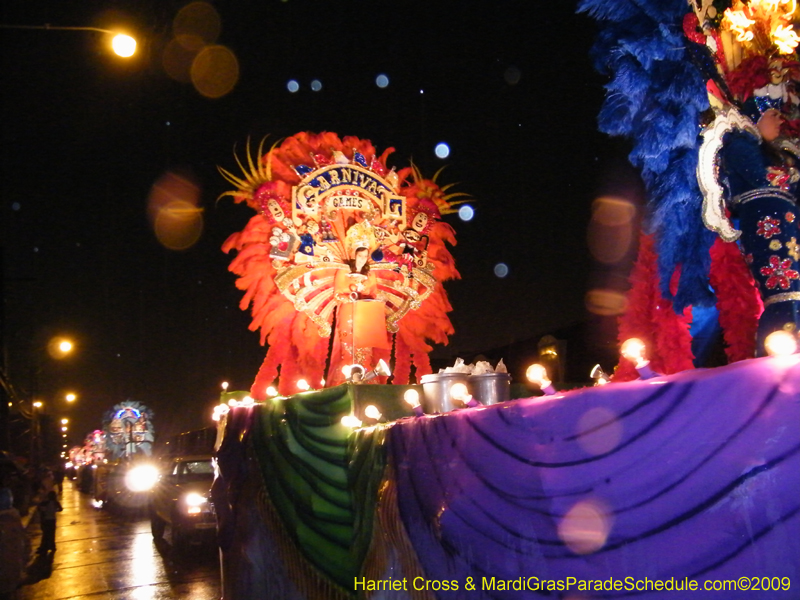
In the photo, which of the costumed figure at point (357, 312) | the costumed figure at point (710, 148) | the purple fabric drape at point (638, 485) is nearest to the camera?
the purple fabric drape at point (638, 485)

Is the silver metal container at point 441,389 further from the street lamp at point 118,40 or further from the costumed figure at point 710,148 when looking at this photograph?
the street lamp at point 118,40

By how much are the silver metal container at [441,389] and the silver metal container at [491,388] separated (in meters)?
0.09

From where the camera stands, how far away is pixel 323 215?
9070 mm

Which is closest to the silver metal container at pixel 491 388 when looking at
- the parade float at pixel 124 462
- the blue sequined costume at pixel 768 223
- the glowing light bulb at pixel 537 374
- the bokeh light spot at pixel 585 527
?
the glowing light bulb at pixel 537 374

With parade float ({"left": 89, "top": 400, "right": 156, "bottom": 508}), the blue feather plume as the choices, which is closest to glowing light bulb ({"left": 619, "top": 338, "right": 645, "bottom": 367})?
the blue feather plume

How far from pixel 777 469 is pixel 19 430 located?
4244cm

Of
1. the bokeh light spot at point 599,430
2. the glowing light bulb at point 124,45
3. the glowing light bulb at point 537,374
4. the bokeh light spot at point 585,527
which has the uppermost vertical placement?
the glowing light bulb at point 124,45

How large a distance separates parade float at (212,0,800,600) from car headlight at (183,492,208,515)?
602 cm

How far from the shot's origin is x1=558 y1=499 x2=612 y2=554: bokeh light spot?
2363 millimetres

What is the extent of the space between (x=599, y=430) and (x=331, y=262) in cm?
675

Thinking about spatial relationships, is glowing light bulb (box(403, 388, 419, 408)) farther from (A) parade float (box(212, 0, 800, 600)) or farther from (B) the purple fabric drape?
(B) the purple fabric drape

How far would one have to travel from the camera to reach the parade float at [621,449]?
1996 mm

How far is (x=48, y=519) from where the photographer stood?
44.0ft

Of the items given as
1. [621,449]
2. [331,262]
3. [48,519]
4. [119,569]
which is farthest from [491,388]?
[48,519]
